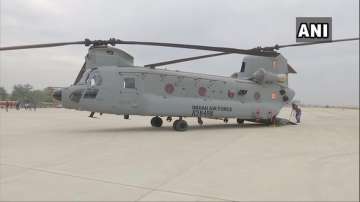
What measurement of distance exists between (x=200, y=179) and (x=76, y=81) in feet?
35.8

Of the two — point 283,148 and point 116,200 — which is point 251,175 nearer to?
point 116,200

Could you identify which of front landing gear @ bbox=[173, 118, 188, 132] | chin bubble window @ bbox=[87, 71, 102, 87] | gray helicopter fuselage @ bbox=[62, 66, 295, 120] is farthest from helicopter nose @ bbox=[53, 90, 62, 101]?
front landing gear @ bbox=[173, 118, 188, 132]

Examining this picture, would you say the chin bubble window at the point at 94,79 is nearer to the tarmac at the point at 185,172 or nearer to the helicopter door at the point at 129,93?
the helicopter door at the point at 129,93

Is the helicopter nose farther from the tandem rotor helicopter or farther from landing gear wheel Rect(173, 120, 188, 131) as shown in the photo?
landing gear wheel Rect(173, 120, 188, 131)

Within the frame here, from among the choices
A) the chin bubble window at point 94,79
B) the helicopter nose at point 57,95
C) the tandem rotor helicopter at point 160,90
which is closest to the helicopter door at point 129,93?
the tandem rotor helicopter at point 160,90

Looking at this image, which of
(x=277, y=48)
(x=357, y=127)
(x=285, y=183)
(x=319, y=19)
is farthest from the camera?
(x=277, y=48)

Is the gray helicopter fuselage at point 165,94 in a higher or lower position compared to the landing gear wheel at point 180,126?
higher

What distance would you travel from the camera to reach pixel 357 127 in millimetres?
3111

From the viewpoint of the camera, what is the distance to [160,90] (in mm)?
15500

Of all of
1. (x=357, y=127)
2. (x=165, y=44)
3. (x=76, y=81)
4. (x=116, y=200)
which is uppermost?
(x=165, y=44)

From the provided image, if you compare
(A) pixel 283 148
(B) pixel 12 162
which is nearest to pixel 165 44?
(A) pixel 283 148

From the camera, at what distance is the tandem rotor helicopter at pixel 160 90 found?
46.7 ft

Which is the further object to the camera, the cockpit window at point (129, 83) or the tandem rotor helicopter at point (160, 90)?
the cockpit window at point (129, 83)

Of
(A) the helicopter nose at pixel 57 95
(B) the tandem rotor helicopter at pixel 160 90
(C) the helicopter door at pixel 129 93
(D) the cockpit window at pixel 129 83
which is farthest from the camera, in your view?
(D) the cockpit window at pixel 129 83
